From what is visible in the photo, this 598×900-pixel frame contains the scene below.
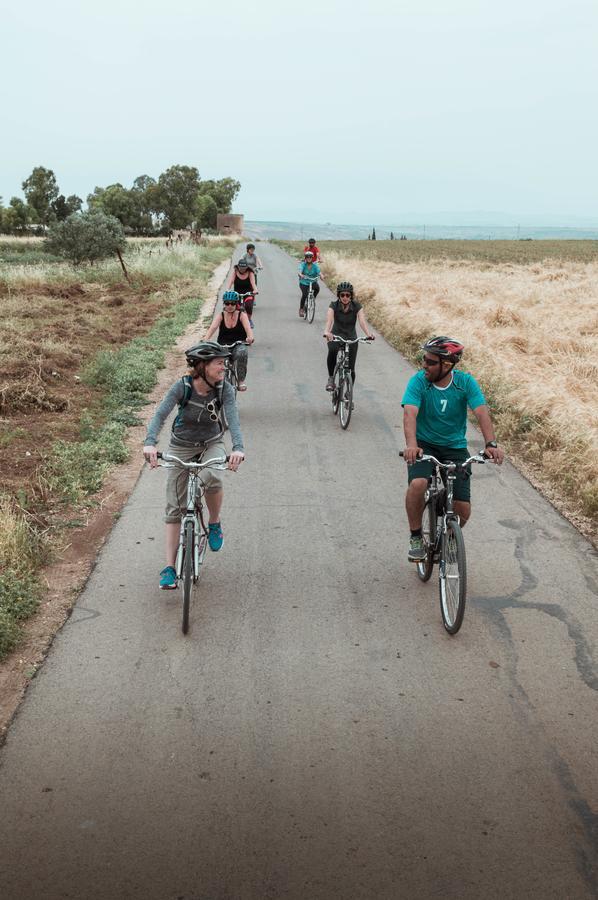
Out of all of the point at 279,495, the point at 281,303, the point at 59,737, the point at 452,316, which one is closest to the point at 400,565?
the point at 279,495

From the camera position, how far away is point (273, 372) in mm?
15602

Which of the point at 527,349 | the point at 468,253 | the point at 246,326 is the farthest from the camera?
the point at 468,253

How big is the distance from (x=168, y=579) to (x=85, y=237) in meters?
37.4

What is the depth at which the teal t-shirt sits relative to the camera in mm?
6121

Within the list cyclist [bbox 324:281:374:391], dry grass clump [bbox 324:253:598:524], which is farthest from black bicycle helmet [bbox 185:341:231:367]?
cyclist [bbox 324:281:374:391]

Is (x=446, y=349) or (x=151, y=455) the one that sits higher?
(x=446, y=349)

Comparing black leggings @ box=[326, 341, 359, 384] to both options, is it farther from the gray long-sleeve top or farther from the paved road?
the gray long-sleeve top

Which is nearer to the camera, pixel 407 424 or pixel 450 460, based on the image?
pixel 407 424

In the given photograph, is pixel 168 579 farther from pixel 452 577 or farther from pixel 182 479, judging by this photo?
pixel 452 577

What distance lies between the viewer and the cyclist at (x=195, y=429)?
5922 millimetres

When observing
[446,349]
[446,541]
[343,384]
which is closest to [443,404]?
[446,349]

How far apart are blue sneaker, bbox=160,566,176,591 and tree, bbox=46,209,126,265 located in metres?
36.2

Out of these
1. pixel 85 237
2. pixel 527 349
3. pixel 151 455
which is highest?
pixel 85 237

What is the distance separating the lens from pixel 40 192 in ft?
404
